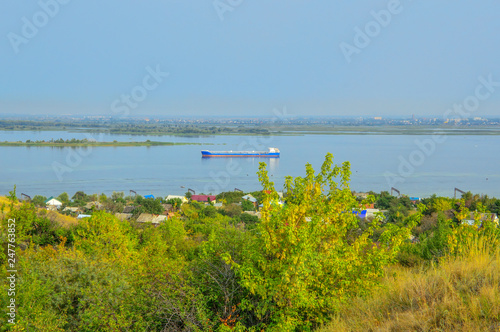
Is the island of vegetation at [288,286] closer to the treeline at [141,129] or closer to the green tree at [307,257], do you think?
the green tree at [307,257]

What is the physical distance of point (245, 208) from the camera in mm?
24719

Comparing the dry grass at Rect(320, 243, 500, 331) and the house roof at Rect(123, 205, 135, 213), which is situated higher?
A: the dry grass at Rect(320, 243, 500, 331)

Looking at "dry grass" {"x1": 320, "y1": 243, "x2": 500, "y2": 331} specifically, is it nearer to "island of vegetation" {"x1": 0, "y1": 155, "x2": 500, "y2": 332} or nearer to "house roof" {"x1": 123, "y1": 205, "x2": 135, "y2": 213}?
"island of vegetation" {"x1": 0, "y1": 155, "x2": 500, "y2": 332}

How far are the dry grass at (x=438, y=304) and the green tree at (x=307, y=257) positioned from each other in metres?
0.23

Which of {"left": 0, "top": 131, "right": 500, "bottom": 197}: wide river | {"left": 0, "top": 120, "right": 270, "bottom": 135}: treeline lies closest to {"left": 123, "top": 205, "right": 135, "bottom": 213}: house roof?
{"left": 0, "top": 131, "right": 500, "bottom": 197}: wide river

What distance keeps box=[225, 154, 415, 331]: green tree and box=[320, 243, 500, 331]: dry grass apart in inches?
8.9

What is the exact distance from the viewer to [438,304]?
2.96 metres

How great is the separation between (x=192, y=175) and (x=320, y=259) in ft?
135

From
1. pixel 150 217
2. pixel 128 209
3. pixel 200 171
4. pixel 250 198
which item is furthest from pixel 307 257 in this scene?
pixel 200 171

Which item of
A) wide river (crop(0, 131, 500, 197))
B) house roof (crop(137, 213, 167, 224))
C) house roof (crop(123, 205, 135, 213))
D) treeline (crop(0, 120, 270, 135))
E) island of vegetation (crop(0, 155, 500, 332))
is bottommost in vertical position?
wide river (crop(0, 131, 500, 197))

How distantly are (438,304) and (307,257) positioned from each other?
100 cm

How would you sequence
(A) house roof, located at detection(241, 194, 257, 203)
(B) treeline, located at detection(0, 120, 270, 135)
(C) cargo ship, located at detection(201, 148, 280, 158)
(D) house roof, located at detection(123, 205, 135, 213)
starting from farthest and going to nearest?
(B) treeline, located at detection(0, 120, 270, 135) → (C) cargo ship, located at detection(201, 148, 280, 158) → (A) house roof, located at detection(241, 194, 257, 203) → (D) house roof, located at detection(123, 205, 135, 213)

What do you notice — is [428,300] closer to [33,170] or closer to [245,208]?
[245,208]

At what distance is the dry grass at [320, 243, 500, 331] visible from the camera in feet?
9.14
